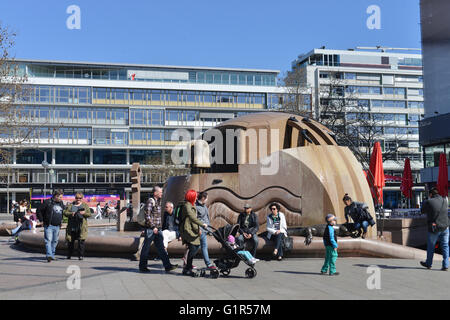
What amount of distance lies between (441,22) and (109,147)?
43263 mm

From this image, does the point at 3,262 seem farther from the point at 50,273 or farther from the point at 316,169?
the point at 316,169

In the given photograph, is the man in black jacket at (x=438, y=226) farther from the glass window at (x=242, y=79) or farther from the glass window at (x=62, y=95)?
the glass window at (x=242, y=79)

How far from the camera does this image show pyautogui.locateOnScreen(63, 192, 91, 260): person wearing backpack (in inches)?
465

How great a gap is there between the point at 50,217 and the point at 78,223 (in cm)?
69

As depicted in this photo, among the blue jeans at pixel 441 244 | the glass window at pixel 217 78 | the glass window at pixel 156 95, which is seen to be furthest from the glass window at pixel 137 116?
the blue jeans at pixel 441 244

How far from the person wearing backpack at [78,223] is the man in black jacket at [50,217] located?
0.21m

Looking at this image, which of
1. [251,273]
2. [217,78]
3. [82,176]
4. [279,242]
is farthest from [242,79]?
[251,273]

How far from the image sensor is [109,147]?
214 feet

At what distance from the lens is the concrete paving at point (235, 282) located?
7.33 m

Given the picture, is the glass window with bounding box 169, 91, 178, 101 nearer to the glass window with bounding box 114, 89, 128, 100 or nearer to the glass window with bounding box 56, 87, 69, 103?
the glass window with bounding box 114, 89, 128, 100

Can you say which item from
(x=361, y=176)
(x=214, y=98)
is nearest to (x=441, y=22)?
(x=214, y=98)

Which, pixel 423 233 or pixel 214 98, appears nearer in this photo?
pixel 423 233

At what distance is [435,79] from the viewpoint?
48.2m

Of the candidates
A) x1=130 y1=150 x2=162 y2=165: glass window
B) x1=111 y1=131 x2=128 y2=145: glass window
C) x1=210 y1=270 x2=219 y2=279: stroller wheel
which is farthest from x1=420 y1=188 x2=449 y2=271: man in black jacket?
x1=111 y1=131 x2=128 y2=145: glass window
